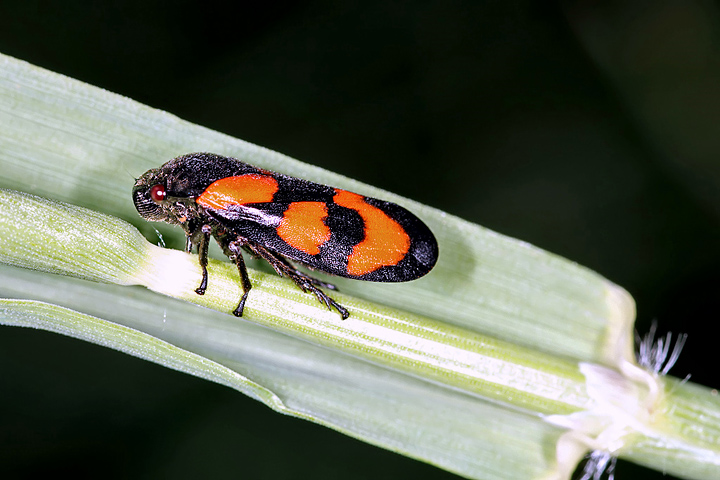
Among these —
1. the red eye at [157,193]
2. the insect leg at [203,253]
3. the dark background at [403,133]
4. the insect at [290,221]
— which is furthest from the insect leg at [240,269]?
the dark background at [403,133]

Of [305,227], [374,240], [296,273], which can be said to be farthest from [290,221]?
[374,240]

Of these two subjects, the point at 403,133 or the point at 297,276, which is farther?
the point at 403,133

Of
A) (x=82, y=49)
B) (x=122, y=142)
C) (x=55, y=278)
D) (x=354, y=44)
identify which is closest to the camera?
(x=55, y=278)

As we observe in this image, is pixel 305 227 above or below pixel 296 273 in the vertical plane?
above

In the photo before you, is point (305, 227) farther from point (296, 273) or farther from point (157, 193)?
point (157, 193)

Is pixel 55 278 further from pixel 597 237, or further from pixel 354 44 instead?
pixel 597 237

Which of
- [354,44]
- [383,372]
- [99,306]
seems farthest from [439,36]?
[99,306]
